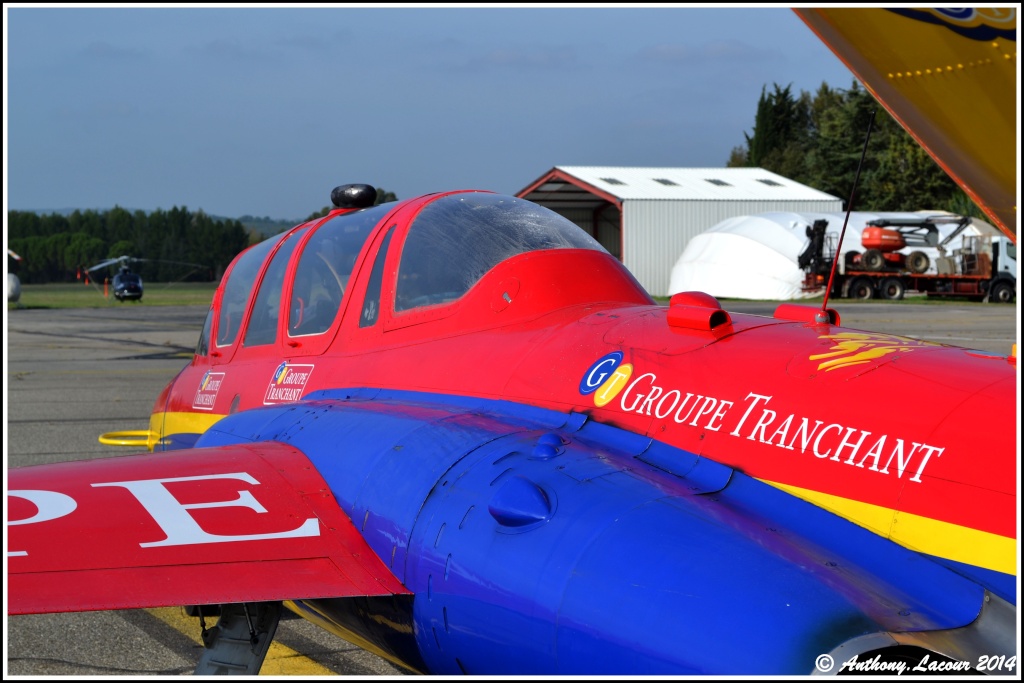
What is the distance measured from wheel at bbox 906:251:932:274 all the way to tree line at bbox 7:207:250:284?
83.3 metres

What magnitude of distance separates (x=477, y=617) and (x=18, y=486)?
5.91 feet

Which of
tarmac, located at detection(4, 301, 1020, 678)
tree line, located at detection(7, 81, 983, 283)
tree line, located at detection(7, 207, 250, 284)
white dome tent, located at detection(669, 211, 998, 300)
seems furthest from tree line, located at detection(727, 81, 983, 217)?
tree line, located at detection(7, 207, 250, 284)

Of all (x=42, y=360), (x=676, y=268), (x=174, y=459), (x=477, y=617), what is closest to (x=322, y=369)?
(x=174, y=459)

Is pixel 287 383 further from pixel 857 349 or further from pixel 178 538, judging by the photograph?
pixel 857 349

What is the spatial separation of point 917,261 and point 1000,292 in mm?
3334

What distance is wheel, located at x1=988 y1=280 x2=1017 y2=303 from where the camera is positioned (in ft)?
131

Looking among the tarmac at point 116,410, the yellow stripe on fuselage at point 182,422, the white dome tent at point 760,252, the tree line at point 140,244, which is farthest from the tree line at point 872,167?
the tree line at point 140,244

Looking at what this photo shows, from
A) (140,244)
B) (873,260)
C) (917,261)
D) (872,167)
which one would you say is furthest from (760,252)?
(140,244)

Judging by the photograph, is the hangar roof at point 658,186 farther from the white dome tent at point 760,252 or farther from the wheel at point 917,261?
the wheel at point 917,261

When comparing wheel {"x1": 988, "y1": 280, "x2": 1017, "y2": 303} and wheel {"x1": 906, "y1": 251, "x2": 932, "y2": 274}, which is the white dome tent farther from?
wheel {"x1": 988, "y1": 280, "x2": 1017, "y2": 303}

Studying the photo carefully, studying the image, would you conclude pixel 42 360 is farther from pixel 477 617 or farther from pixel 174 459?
pixel 477 617

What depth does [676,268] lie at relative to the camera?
48.7 meters

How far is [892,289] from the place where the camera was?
138 feet

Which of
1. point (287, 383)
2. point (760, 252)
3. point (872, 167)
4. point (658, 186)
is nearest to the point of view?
point (287, 383)
